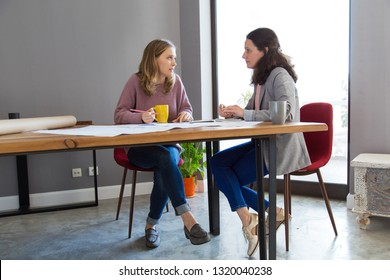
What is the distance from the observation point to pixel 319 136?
8.00ft

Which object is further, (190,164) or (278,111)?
(190,164)

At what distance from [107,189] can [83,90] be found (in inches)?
34.5

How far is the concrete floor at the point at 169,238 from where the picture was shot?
215 centimetres

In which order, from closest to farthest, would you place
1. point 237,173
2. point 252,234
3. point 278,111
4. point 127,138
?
point 127,138
point 278,111
point 252,234
point 237,173

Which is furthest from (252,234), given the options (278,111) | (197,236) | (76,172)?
(76,172)

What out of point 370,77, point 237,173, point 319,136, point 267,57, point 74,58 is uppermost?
point 74,58

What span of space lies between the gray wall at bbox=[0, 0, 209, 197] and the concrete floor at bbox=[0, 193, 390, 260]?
0.46 meters

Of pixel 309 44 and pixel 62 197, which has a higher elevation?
pixel 309 44

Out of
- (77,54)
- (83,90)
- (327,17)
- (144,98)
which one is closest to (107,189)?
(83,90)

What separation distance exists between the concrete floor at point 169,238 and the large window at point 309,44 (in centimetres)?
79

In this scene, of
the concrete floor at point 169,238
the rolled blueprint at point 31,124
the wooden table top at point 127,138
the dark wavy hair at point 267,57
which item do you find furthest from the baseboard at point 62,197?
the wooden table top at point 127,138

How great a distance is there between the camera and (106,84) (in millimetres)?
3488

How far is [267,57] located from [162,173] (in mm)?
802

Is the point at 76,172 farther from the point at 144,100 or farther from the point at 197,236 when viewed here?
the point at 197,236
